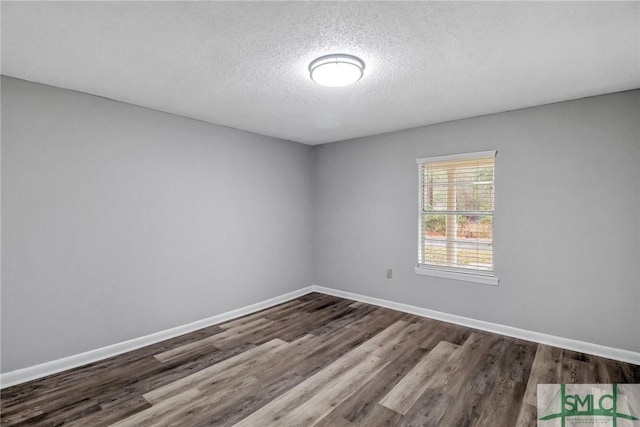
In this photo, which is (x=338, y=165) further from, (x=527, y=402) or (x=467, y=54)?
(x=527, y=402)

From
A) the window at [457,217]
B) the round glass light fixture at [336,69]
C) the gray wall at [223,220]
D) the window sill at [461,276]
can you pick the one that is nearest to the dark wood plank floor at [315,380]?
the gray wall at [223,220]

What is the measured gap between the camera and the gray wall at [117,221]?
8.67 ft

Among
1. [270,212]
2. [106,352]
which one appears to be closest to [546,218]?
[270,212]

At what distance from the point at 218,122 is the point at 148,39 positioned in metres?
1.92

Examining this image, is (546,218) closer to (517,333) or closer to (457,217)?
(457,217)

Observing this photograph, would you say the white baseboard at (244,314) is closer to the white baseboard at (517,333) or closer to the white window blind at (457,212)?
the white baseboard at (517,333)

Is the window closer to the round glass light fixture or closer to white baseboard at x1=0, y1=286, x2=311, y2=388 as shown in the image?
the round glass light fixture

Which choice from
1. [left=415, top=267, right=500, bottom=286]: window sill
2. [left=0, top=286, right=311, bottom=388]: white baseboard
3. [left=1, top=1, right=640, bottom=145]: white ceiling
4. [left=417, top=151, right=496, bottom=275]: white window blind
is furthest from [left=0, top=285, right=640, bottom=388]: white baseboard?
[left=1, top=1, right=640, bottom=145]: white ceiling

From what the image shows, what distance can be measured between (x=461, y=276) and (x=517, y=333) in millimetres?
817

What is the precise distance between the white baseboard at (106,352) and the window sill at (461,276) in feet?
7.73

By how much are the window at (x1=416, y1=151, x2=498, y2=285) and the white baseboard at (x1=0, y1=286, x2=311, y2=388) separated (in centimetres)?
260

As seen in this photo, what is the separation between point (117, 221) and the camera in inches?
125

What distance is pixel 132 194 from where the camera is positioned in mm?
3289

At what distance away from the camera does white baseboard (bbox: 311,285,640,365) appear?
117 inches
